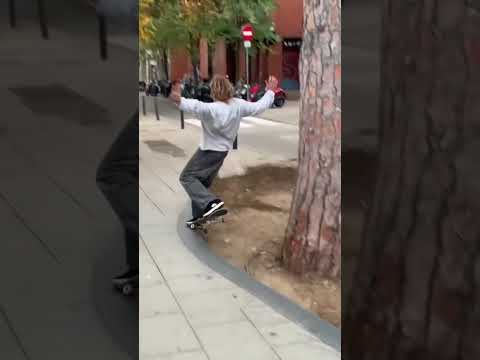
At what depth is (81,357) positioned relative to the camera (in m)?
2.45

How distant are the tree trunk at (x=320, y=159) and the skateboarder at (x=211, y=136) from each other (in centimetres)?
118

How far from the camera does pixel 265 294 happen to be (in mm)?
5145

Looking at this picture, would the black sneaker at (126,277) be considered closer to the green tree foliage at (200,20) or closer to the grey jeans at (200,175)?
the grey jeans at (200,175)

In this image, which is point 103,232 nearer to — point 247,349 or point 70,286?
point 70,286

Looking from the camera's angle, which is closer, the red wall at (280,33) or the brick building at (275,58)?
the red wall at (280,33)

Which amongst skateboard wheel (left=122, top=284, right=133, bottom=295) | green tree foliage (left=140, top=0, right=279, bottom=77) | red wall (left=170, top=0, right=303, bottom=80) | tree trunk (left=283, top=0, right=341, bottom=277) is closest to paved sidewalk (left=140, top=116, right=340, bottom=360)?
tree trunk (left=283, top=0, right=341, bottom=277)

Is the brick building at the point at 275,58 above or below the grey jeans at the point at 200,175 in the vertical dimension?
above

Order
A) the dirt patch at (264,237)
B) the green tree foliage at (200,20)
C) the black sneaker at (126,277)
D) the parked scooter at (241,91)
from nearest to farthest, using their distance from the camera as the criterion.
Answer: the black sneaker at (126,277) < the dirt patch at (264,237) < the green tree foliage at (200,20) < the parked scooter at (241,91)


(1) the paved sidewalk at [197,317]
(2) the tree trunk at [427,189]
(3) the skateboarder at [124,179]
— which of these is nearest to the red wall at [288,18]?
(1) the paved sidewalk at [197,317]

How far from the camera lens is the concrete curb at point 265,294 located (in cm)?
443

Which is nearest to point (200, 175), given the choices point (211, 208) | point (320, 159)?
point (211, 208)

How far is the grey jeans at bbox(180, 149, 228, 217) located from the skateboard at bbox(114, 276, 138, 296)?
4351mm

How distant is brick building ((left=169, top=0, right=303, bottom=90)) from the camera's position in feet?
96.8

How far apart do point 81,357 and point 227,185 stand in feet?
24.0
